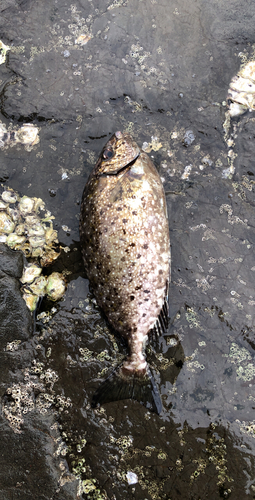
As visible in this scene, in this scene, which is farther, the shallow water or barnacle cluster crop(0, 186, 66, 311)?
barnacle cluster crop(0, 186, 66, 311)

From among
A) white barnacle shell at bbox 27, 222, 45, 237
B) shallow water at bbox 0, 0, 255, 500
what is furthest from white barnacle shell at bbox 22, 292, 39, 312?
white barnacle shell at bbox 27, 222, 45, 237

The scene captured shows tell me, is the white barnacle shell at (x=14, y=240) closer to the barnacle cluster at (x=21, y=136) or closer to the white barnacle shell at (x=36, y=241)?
the white barnacle shell at (x=36, y=241)

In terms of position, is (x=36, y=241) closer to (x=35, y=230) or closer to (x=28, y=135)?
(x=35, y=230)

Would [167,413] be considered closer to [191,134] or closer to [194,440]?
[194,440]

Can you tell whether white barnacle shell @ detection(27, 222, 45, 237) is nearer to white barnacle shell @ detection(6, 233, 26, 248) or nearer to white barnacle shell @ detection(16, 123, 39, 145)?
white barnacle shell @ detection(6, 233, 26, 248)

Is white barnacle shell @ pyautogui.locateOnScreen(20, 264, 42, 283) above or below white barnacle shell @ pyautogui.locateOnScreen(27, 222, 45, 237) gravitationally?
below

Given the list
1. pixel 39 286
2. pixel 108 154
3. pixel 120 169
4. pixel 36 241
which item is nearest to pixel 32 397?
pixel 39 286

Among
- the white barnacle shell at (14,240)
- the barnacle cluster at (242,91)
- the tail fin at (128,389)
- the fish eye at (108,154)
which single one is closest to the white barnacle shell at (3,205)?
the white barnacle shell at (14,240)
